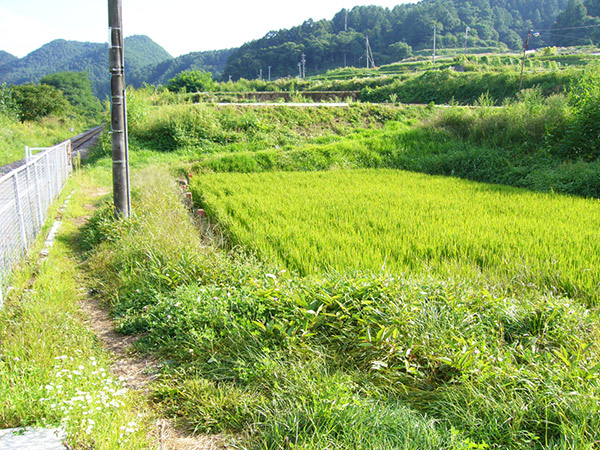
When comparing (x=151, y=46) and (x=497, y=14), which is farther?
(x=151, y=46)

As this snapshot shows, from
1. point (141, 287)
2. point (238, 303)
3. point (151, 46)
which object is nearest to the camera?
point (238, 303)

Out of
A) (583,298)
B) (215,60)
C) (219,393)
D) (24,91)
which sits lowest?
(219,393)

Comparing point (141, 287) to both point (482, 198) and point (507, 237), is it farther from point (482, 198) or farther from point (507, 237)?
point (482, 198)

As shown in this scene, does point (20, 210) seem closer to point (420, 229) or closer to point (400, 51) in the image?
point (420, 229)

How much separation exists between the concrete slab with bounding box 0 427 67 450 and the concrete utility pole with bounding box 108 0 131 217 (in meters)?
5.12

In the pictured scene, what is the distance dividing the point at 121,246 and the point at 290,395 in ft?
13.1

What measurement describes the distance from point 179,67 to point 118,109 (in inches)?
5314

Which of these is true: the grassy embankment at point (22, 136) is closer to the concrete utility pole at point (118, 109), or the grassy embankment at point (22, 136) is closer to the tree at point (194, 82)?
the tree at point (194, 82)

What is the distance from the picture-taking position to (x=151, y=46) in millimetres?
195000

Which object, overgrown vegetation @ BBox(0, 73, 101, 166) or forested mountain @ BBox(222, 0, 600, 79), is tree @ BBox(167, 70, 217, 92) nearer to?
overgrown vegetation @ BBox(0, 73, 101, 166)

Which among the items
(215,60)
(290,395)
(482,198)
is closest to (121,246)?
(290,395)

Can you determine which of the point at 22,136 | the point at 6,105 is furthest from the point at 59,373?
the point at 6,105

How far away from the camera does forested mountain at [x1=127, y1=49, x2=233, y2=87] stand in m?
124

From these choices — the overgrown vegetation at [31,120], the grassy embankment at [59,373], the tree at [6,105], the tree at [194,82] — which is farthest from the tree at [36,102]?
the grassy embankment at [59,373]
